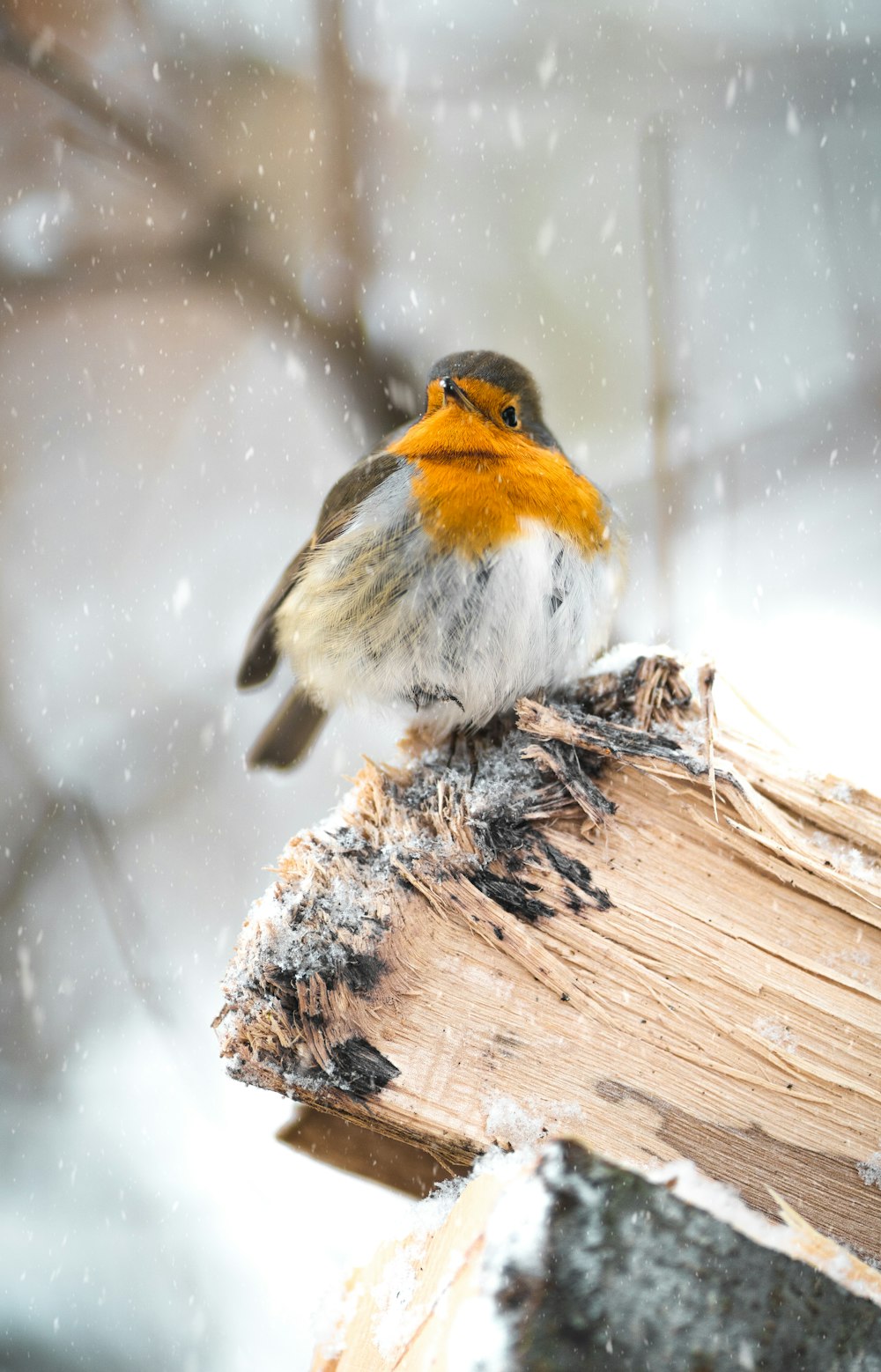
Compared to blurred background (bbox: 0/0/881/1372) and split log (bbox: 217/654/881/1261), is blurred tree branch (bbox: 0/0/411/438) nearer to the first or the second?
blurred background (bbox: 0/0/881/1372)

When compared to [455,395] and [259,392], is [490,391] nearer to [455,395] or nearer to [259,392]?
[455,395]

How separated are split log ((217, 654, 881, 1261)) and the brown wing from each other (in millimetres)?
788

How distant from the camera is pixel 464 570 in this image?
176 centimetres

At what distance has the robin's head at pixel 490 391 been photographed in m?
1.84

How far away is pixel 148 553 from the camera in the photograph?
341 centimetres

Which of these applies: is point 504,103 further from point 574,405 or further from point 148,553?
point 148,553

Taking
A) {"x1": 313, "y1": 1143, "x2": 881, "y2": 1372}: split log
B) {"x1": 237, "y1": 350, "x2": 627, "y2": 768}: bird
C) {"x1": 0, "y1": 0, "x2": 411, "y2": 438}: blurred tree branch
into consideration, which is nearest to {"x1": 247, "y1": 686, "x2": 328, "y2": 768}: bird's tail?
{"x1": 237, "y1": 350, "x2": 627, "y2": 768}: bird

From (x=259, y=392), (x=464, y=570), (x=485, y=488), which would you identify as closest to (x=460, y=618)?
(x=464, y=570)

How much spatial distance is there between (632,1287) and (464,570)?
1.16 m

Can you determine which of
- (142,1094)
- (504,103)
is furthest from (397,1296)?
(504,103)

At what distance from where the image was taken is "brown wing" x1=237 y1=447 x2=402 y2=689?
1960mm

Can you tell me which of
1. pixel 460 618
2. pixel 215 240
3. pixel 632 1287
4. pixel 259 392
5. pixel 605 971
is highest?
pixel 215 240

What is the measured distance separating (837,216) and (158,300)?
2.17m

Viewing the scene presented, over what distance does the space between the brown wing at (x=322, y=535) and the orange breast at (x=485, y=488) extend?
0.10 meters
